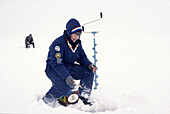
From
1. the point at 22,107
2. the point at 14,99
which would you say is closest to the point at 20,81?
the point at 14,99

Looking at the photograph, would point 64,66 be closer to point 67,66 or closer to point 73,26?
point 67,66

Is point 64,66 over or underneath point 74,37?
underneath

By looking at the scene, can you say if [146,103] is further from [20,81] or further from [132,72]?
[20,81]

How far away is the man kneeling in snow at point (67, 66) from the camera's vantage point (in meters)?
2.73

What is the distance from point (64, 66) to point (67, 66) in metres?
0.23

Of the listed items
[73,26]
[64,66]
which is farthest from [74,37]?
[64,66]

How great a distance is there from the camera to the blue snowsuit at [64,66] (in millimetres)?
2734

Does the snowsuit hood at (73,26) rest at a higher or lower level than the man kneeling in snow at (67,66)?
higher

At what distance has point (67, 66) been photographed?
2.99 metres

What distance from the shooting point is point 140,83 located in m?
4.00

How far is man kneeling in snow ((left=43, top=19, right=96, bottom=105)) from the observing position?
2729 millimetres

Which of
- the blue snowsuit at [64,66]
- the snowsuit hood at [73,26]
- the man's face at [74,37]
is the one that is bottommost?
the blue snowsuit at [64,66]

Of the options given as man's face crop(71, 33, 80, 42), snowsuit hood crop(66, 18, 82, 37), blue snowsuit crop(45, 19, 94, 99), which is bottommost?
blue snowsuit crop(45, 19, 94, 99)

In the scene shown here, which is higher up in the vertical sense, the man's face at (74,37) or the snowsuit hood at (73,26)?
the snowsuit hood at (73,26)
